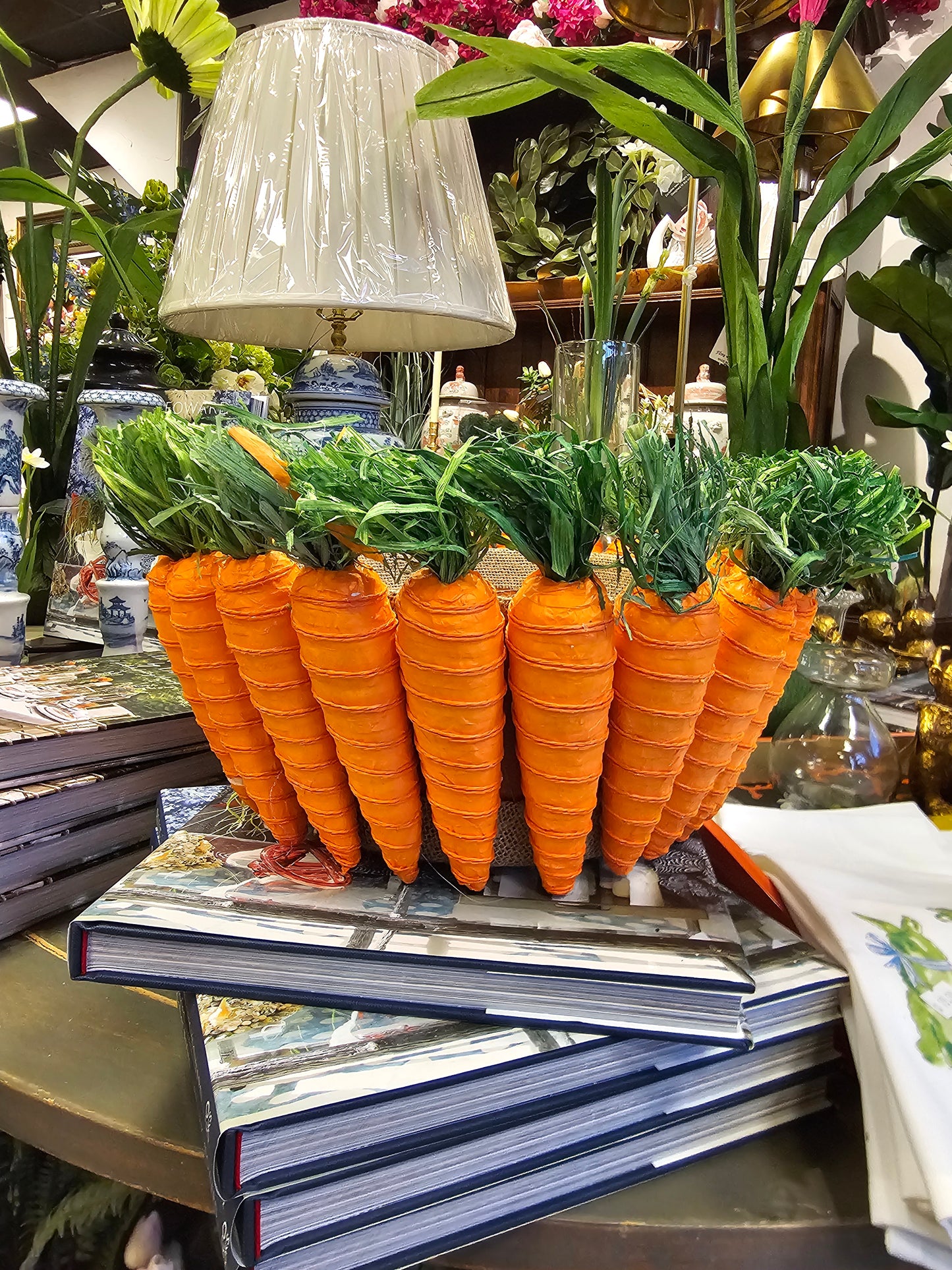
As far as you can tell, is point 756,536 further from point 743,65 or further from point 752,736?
point 743,65

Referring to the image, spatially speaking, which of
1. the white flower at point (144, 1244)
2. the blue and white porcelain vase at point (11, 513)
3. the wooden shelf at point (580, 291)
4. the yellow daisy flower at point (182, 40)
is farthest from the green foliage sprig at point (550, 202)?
the white flower at point (144, 1244)

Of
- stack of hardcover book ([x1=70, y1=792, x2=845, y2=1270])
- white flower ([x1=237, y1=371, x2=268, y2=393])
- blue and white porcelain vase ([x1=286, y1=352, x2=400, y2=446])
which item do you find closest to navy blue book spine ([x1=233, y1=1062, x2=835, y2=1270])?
stack of hardcover book ([x1=70, y1=792, x2=845, y2=1270])

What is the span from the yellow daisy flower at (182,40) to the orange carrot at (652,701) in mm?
946

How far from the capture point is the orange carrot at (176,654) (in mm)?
355

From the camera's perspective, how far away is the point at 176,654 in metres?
0.38

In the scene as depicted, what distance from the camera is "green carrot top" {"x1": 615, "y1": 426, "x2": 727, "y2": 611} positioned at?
0.27m

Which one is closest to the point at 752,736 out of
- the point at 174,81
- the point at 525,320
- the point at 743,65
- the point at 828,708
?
the point at 828,708

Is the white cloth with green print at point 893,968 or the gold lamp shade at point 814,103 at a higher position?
the gold lamp shade at point 814,103

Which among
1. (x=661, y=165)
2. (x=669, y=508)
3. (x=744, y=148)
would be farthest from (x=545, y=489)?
(x=661, y=165)

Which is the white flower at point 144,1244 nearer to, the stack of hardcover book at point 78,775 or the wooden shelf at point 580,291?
the stack of hardcover book at point 78,775

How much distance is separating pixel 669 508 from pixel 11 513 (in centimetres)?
74

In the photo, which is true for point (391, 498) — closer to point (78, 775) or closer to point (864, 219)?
point (78, 775)

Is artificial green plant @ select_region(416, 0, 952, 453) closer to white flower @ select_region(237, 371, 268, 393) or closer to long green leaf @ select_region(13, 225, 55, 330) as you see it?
white flower @ select_region(237, 371, 268, 393)

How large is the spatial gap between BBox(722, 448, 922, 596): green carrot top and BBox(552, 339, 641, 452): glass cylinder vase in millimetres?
244
